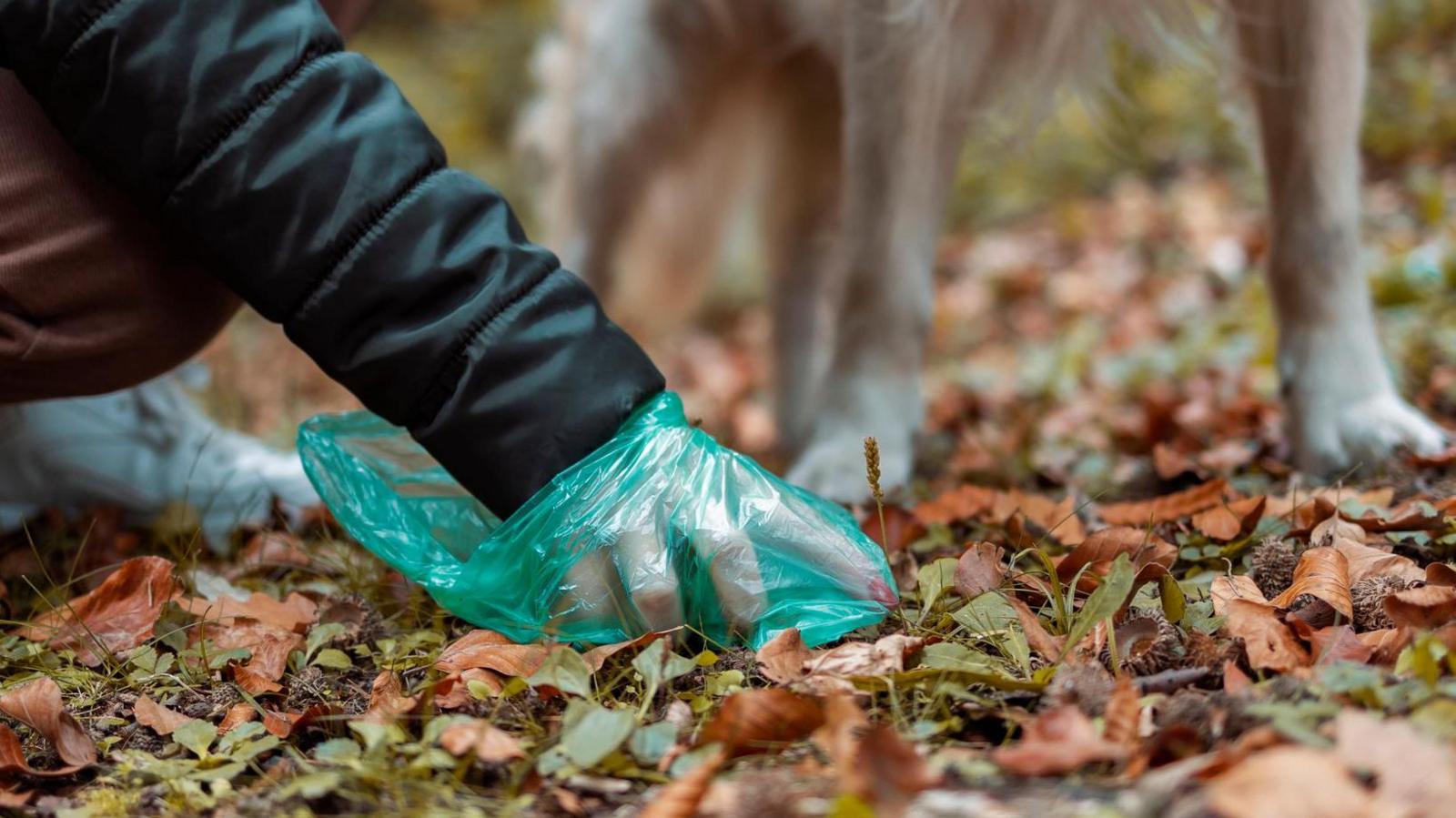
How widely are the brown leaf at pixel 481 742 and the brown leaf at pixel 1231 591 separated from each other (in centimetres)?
76

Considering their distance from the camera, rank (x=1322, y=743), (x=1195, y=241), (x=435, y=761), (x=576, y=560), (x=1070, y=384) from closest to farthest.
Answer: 1. (x=1322, y=743)
2. (x=435, y=761)
3. (x=576, y=560)
4. (x=1070, y=384)
5. (x=1195, y=241)

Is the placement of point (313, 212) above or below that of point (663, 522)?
above

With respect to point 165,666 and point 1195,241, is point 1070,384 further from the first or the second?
point 165,666

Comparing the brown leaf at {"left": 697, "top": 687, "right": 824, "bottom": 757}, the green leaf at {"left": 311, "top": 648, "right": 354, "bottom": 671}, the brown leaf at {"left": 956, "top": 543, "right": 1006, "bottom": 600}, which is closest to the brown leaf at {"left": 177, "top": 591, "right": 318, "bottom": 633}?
the green leaf at {"left": 311, "top": 648, "right": 354, "bottom": 671}

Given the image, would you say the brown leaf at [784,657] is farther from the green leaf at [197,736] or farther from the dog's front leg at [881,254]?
the dog's front leg at [881,254]

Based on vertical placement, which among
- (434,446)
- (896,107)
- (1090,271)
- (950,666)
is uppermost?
(1090,271)

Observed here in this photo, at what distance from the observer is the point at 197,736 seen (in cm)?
125

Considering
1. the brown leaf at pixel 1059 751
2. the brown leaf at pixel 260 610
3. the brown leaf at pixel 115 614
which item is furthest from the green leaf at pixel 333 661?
the brown leaf at pixel 1059 751

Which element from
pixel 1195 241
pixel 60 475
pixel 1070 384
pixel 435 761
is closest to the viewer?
pixel 435 761

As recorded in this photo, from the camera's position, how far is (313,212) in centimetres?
139

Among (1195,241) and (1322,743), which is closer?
(1322,743)

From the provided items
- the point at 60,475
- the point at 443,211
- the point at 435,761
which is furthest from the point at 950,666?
the point at 60,475

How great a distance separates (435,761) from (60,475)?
4.71 ft

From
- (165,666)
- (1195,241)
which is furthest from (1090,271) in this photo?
(165,666)
